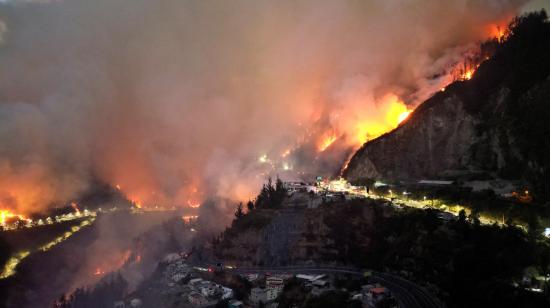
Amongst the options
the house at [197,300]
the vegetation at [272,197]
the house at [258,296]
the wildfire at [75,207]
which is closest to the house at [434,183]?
the vegetation at [272,197]

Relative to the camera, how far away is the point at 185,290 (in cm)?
9269

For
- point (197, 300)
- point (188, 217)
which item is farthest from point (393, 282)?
point (188, 217)

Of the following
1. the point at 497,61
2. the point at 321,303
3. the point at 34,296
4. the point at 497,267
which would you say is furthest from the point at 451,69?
the point at 34,296

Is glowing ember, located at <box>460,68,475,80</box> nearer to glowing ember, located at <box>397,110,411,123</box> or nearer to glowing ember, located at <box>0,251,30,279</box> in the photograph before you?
glowing ember, located at <box>397,110,411,123</box>

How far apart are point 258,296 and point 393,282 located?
25532 millimetres

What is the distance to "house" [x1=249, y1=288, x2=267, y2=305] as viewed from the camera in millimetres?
81812

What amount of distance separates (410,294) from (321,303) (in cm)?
1459

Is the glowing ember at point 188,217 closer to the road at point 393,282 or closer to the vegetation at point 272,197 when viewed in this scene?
the vegetation at point 272,197

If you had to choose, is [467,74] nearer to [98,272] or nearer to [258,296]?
[258,296]

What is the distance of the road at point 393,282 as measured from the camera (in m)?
66.0

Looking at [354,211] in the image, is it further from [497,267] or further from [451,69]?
[451,69]

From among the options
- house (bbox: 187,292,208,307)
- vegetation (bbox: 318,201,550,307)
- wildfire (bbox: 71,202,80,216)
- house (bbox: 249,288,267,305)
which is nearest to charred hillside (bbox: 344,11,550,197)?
vegetation (bbox: 318,201,550,307)

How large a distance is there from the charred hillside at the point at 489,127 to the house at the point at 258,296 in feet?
190

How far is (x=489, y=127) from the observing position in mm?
108250
